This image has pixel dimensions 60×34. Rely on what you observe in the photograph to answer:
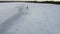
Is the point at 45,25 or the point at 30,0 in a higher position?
the point at 30,0

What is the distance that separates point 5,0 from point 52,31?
2.36m

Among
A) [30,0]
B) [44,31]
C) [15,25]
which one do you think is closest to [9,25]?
[15,25]

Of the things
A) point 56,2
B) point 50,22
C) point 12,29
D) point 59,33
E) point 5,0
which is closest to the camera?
point 59,33

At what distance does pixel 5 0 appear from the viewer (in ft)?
10.2

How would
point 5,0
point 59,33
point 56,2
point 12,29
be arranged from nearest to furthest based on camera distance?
point 59,33 → point 12,29 → point 56,2 → point 5,0

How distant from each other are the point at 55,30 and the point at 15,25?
0.76m

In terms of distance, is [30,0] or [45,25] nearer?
[45,25]

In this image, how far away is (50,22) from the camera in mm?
1681

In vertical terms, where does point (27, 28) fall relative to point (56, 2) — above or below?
below

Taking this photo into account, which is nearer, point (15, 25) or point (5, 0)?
point (15, 25)

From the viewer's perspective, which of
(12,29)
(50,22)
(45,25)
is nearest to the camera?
(12,29)

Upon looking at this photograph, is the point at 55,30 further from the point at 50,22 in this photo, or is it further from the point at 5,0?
the point at 5,0

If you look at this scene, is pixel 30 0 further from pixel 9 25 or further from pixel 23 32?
pixel 23 32

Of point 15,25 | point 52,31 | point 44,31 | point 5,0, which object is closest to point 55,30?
point 52,31
